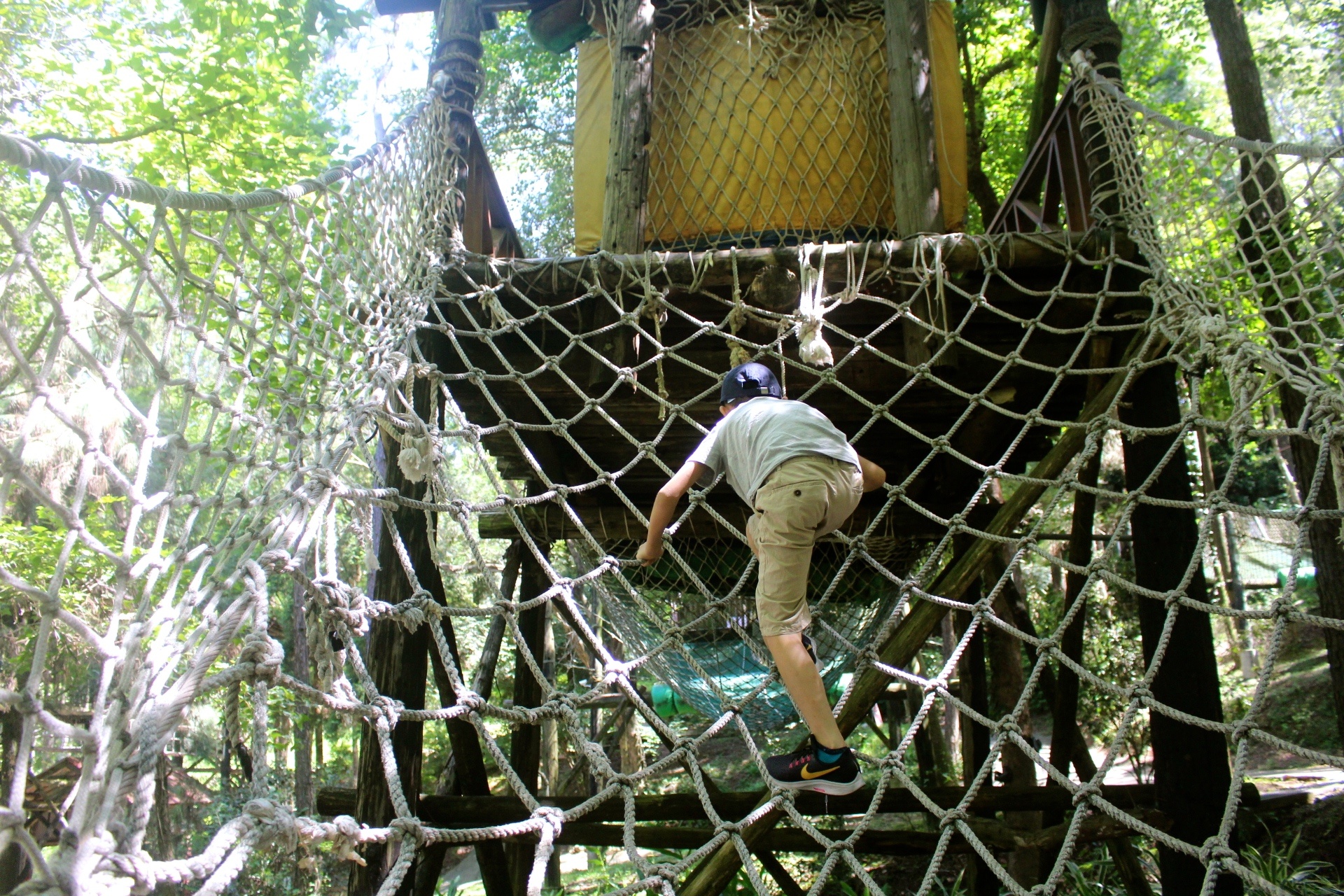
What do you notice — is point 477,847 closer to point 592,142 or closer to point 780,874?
point 780,874

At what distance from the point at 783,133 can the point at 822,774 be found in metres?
2.03

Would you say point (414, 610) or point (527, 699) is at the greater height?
point (414, 610)

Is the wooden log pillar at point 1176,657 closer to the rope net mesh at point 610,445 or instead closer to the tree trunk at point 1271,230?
the rope net mesh at point 610,445

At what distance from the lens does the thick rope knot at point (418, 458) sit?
67.3 inches

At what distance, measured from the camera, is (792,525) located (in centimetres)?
167

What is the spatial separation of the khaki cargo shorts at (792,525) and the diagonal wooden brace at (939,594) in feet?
0.92

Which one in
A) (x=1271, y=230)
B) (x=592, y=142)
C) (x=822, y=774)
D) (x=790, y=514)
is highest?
(x=592, y=142)

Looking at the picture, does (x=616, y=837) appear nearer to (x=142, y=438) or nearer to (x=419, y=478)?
(x=419, y=478)

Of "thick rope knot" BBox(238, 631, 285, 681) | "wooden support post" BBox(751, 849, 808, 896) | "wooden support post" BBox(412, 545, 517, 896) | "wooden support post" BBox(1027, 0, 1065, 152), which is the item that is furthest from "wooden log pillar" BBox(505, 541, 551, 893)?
"wooden support post" BBox(1027, 0, 1065, 152)

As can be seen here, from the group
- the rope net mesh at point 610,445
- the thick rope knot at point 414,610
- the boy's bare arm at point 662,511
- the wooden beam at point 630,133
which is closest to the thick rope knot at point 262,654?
the rope net mesh at point 610,445

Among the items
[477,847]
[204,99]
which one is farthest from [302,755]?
[477,847]

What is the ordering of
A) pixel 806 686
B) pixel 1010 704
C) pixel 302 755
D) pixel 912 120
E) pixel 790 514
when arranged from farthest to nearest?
pixel 302 755
pixel 1010 704
pixel 912 120
pixel 790 514
pixel 806 686

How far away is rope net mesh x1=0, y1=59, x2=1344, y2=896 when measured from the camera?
1.04 metres

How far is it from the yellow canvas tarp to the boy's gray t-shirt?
1.00m
